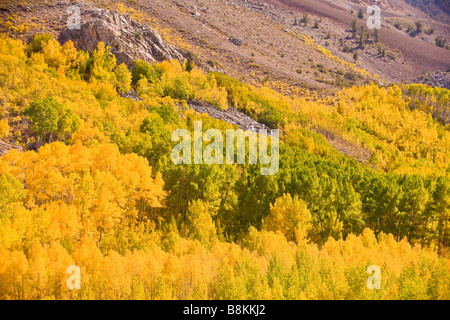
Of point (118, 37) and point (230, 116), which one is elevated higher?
point (118, 37)

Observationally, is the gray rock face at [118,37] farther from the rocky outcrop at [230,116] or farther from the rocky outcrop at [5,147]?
the rocky outcrop at [5,147]

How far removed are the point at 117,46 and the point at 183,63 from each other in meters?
28.3

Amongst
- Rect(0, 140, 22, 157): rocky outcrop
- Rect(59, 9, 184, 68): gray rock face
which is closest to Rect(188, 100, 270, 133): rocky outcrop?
Rect(59, 9, 184, 68): gray rock face

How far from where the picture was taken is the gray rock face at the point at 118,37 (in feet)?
382

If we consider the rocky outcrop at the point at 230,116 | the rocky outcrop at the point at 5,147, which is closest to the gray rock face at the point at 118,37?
the rocky outcrop at the point at 230,116

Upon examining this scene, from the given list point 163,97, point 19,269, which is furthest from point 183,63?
point 19,269

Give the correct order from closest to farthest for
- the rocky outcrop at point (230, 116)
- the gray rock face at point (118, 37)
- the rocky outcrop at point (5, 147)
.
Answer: the rocky outcrop at point (5, 147)
the gray rock face at point (118, 37)
the rocky outcrop at point (230, 116)

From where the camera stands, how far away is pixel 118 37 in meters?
118

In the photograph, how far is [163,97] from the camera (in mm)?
116438

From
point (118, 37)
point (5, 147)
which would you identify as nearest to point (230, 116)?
point (118, 37)

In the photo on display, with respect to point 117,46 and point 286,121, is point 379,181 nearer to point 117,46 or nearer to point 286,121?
point 286,121

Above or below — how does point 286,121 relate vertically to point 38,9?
below

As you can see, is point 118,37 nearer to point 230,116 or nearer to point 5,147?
point 230,116

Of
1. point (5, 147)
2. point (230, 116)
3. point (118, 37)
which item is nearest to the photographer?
point (5, 147)
